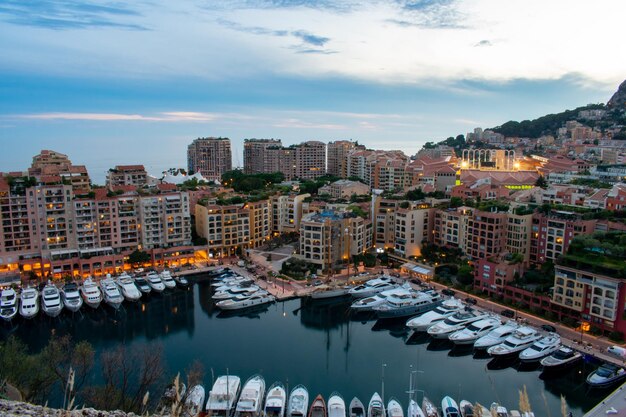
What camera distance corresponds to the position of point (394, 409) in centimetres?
1318

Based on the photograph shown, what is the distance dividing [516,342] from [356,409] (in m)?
7.04

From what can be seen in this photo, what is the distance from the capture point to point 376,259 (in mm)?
27625

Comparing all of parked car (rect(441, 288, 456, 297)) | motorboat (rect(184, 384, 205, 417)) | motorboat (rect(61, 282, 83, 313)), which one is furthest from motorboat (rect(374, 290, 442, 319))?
motorboat (rect(61, 282, 83, 313))

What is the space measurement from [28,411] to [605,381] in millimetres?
15358

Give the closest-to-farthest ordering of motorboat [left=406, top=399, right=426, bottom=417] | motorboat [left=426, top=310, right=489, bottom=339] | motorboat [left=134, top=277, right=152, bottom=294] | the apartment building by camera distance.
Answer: motorboat [left=406, top=399, right=426, bottom=417], motorboat [left=426, top=310, right=489, bottom=339], motorboat [left=134, top=277, right=152, bottom=294], the apartment building

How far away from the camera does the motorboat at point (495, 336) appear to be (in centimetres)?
1734

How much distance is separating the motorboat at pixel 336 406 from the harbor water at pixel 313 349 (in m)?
1.07

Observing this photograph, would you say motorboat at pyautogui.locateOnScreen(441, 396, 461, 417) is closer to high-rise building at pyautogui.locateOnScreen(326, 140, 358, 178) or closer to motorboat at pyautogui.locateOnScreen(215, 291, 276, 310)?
motorboat at pyautogui.locateOnScreen(215, 291, 276, 310)

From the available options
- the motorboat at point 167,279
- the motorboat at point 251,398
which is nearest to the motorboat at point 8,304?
the motorboat at point 167,279

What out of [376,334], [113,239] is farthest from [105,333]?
[376,334]

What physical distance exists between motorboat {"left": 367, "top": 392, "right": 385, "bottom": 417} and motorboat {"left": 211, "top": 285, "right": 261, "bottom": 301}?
10.2m

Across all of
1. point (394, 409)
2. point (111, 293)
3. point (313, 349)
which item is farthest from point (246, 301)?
point (394, 409)

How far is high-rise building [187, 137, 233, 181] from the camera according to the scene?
64562 millimetres

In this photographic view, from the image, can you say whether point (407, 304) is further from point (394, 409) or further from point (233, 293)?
point (394, 409)
